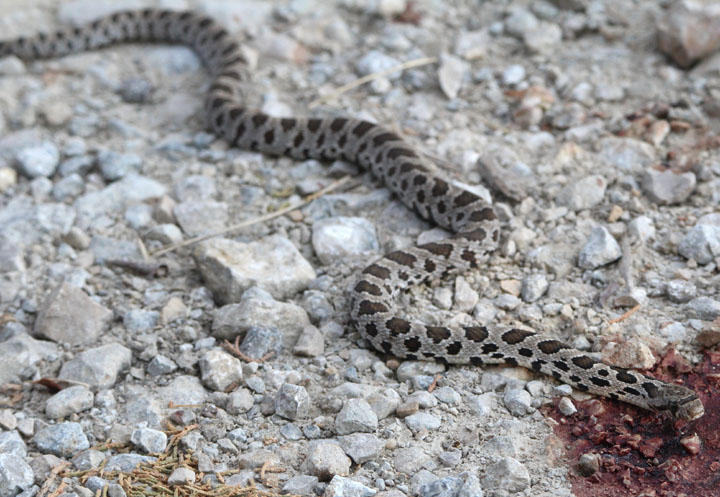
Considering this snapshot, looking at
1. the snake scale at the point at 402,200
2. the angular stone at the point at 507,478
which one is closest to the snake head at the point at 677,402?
the snake scale at the point at 402,200

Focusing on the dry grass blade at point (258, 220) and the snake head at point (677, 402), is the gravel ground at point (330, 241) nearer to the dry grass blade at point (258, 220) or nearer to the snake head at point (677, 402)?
the dry grass blade at point (258, 220)

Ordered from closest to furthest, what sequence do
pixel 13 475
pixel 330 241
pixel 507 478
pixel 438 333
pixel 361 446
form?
pixel 507 478, pixel 13 475, pixel 361 446, pixel 438 333, pixel 330 241

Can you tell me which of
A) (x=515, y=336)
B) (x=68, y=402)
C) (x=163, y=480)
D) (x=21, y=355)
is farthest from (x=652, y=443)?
(x=21, y=355)

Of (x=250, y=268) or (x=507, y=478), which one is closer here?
(x=507, y=478)

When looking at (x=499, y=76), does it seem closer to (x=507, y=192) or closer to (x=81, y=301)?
(x=507, y=192)

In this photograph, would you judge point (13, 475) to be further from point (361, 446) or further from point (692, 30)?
point (692, 30)

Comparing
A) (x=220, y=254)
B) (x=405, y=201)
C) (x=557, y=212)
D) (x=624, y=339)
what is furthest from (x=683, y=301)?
(x=220, y=254)

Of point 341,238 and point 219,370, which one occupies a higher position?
point 341,238

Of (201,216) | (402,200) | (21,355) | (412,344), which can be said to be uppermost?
(402,200)
